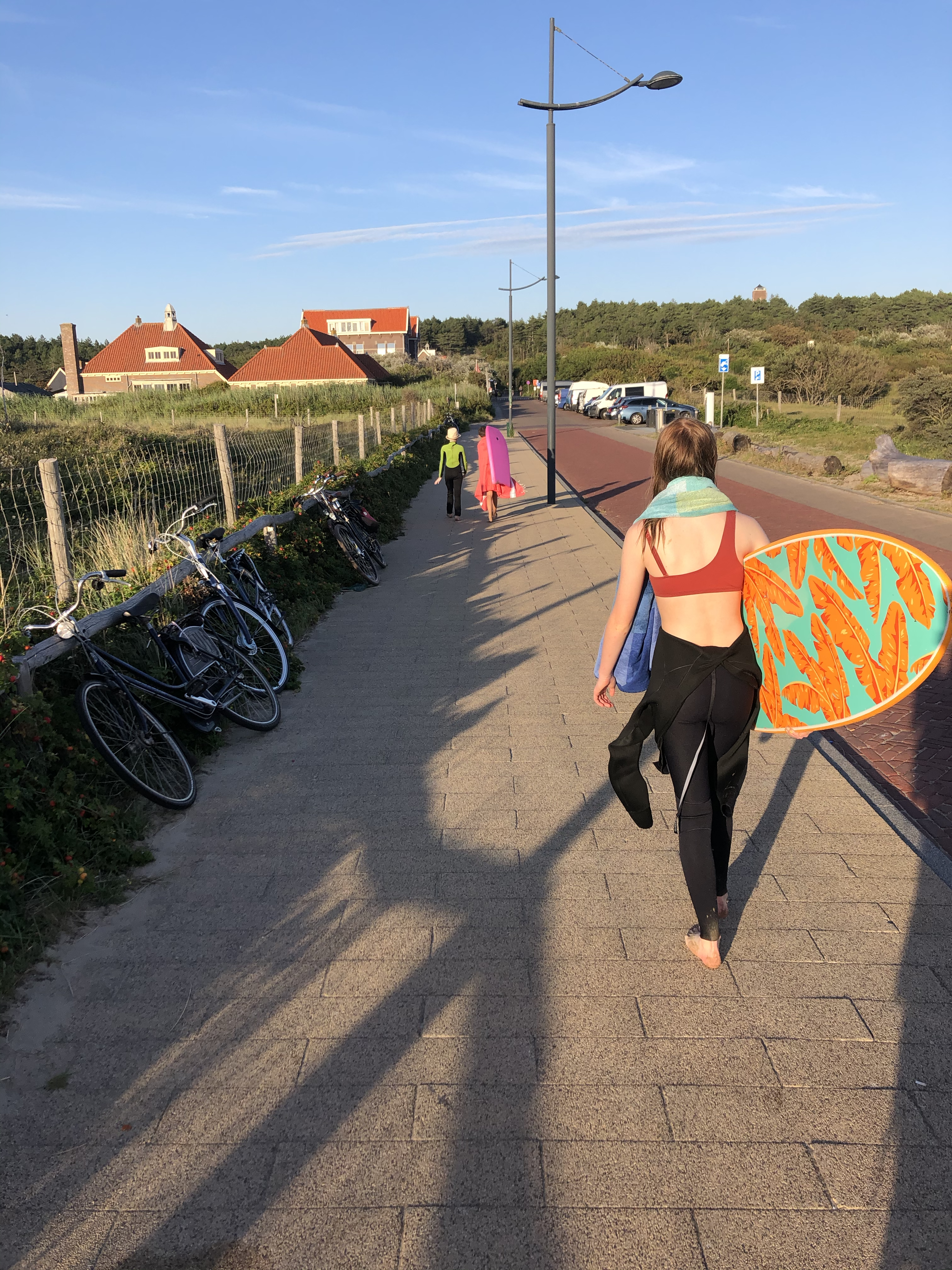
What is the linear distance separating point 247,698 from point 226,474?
12.1ft

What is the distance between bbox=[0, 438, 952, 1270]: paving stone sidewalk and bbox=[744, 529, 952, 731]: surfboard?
3.13ft

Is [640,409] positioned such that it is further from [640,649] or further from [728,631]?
[728,631]

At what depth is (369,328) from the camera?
101 m

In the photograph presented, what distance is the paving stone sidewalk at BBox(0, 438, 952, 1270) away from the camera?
2303mm

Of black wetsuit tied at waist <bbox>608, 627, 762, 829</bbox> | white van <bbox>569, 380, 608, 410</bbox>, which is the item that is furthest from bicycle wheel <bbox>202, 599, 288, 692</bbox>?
white van <bbox>569, 380, 608, 410</bbox>

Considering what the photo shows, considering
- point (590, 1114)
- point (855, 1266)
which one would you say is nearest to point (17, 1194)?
point (590, 1114)

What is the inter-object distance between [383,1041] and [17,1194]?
3.45 feet

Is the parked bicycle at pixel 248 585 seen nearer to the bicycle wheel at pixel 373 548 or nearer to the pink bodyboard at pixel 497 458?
the bicycle wheel at pixel 373 548

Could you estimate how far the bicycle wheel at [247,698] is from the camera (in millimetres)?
5742

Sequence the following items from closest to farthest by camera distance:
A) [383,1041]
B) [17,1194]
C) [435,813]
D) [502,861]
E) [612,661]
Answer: [17,1194]
[383,1041]
[612,661]
[502,861]
[435,813]

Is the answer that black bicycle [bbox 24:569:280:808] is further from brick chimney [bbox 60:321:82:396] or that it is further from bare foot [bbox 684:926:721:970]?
brick chimney [bbox 60:321:82:396]

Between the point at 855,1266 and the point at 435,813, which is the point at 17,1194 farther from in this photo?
the point at 435,813

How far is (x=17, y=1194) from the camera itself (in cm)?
245

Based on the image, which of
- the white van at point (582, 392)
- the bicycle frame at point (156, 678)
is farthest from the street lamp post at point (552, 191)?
the white van at point (582, 392)
